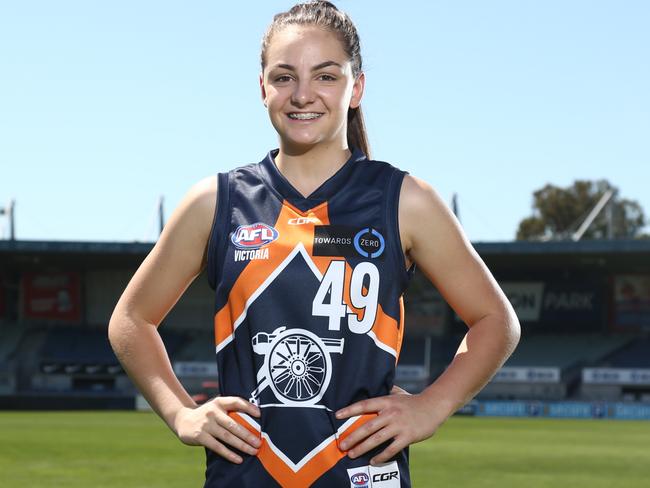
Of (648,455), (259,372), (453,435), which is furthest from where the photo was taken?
(453,435)

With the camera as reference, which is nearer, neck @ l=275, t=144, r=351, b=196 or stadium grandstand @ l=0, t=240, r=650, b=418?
neck @ l=275, t=144, r=351, b=196

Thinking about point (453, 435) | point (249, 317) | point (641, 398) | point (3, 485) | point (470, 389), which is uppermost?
point (249, 317)

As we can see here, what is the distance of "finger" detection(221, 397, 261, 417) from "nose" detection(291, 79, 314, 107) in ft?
2.38

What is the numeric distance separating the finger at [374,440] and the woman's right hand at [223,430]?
0.76 feet

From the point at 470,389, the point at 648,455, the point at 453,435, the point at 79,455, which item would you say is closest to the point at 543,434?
the point at 453,435

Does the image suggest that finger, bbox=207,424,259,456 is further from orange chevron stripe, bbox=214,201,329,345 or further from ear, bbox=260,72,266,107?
ear, bbox=260,72,266,107

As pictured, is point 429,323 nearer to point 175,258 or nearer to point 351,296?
point 175,258

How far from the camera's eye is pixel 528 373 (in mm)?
43750

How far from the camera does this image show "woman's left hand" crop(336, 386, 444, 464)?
92.7 inches

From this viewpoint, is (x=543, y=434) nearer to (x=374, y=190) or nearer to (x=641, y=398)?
(x=641, y=398)

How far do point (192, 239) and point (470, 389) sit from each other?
0.78 metres

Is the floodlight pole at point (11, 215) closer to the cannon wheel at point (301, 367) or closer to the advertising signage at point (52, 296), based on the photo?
the advertising signage at point (52, 296)

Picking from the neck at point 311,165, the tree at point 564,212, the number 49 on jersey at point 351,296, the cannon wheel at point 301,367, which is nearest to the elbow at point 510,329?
the number 49 on jersey at point 351,296

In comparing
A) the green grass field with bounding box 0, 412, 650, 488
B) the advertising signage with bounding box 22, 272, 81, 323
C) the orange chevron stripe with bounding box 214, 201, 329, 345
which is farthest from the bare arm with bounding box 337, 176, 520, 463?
the advertising signage with bounding box 22, 272, 81, 323
